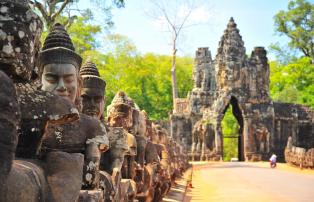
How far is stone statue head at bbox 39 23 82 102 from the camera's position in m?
3.23

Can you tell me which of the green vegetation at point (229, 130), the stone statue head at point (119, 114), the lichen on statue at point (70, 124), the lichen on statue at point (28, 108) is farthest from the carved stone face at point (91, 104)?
the green vegetation at point (229, 130)

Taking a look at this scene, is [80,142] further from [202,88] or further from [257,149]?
[202,88]

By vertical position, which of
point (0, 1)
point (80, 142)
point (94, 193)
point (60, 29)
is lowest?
point (94, 193)

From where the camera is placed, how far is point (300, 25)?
154ft

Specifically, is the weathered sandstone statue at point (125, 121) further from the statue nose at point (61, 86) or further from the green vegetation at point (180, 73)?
the green vegetation at point (180, 73)

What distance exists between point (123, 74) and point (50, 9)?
26906mm

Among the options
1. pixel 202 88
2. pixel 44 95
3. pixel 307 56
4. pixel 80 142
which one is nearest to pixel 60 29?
pixel 80 142

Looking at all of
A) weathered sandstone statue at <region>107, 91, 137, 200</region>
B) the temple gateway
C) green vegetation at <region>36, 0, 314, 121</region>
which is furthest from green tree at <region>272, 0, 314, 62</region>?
weathered sandstone statue at <region>107, 91, 137, 200</region>

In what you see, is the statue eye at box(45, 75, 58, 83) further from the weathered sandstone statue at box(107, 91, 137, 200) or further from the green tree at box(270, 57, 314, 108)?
the green tree at box(270, 57, 314, 108)

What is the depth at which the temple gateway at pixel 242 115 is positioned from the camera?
32.4 metres

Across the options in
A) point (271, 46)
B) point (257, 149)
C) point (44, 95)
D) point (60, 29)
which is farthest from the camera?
point (271, 46)

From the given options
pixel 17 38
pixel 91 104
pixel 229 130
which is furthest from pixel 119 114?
pixel 229 130

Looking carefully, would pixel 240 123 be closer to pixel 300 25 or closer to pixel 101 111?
pixel 300 25

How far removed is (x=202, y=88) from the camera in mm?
36094
